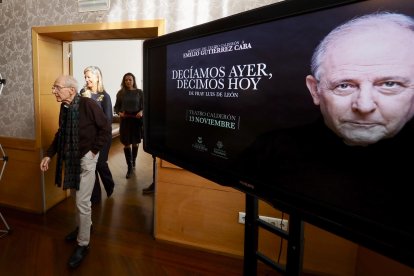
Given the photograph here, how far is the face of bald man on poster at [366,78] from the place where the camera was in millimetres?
571

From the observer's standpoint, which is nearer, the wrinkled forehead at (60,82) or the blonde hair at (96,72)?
the wrinkled forehead at (60,82)

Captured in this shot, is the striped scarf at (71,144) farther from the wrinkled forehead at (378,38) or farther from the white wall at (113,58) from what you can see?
the white wall at (113,58)

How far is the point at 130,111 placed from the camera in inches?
153

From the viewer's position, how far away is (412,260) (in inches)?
23.0

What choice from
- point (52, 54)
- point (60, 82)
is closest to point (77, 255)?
point (60, 82)

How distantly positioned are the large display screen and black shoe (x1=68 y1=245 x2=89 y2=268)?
158cm

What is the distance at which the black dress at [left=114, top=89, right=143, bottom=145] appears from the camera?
3.90 meters

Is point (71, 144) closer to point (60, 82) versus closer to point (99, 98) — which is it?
point (60, 82)

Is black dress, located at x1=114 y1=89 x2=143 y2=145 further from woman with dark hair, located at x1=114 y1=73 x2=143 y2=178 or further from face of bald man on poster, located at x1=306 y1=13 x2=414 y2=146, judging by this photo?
face of bald man on poster, located at x1=306 y1=13 x2=414 y2=146

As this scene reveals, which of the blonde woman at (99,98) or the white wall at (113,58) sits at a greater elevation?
the white wall at (113,58)

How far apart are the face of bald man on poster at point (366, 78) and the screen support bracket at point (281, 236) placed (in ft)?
0.99

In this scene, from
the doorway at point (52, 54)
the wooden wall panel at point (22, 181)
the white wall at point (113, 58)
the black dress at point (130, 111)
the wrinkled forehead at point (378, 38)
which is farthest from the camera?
the white wall at point (113, 58)

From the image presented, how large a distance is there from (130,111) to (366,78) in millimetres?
3531

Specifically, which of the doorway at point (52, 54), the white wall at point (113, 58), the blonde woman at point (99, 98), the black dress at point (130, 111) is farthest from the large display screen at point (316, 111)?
the white wall at point (113, 58)
